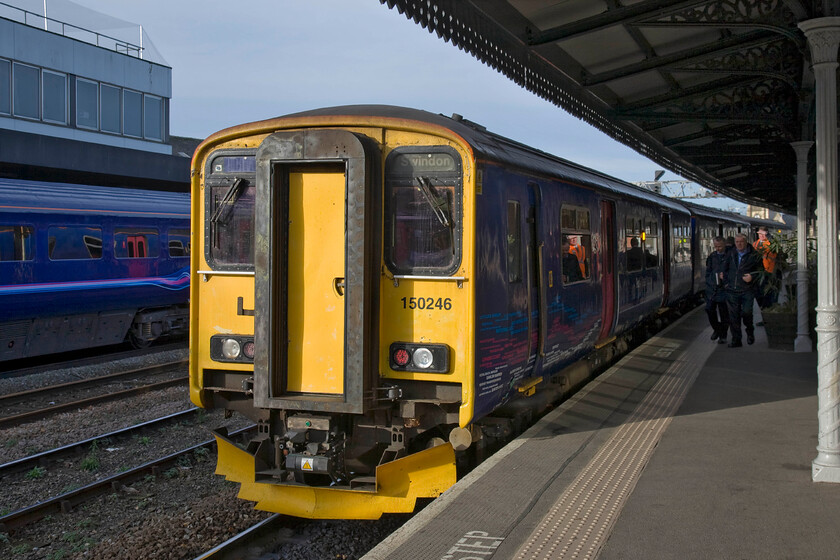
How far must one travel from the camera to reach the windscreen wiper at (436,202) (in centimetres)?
548

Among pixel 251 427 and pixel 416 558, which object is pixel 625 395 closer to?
pixel 251 427

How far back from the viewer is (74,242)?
13914 millimetres

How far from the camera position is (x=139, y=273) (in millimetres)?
15414

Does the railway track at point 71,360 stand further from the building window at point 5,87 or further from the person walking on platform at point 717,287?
the building window at point 5,87

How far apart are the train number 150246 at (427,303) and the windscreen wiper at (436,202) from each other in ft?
1.79

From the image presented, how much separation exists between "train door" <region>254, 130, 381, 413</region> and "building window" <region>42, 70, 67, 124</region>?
25372 millimetres

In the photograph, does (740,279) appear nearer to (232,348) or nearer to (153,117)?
(232,348)

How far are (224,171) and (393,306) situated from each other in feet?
5.78

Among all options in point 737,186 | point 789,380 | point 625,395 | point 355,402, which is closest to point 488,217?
point 355,402

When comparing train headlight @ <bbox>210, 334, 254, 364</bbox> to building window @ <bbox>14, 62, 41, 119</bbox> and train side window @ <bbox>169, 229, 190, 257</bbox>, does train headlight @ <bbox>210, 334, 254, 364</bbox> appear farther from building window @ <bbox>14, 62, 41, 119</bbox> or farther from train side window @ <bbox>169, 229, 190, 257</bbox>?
building window @ <bbox>14, 62, 41, 119</bbox>

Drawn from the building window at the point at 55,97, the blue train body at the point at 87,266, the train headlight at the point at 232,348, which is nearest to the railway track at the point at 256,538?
the train headlight at the point at 232,348

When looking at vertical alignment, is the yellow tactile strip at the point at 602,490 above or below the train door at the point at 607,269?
below

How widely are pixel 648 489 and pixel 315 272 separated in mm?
2818

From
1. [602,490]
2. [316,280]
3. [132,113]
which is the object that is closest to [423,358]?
[316,280]
